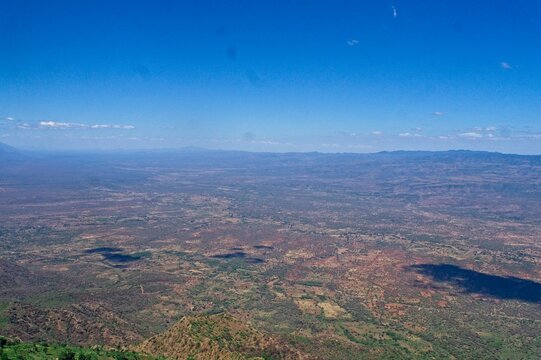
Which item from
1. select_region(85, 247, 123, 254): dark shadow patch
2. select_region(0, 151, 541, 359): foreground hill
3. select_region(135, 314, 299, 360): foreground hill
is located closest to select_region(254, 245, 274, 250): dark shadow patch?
select_region(0, 151, 541, 359): foreground hill

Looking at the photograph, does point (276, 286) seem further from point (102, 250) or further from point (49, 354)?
point (49, 354)

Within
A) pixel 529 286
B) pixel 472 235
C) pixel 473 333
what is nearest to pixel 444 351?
pixel 473 333

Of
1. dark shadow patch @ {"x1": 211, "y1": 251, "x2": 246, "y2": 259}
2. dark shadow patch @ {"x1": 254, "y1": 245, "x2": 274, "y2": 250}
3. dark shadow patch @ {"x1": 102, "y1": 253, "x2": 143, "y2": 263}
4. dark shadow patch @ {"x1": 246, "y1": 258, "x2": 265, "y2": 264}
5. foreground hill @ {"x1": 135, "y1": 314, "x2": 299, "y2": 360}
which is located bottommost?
dark shadow patch @ {"x1": 246, "y1": 258, "x2": 265, "y2": 264}

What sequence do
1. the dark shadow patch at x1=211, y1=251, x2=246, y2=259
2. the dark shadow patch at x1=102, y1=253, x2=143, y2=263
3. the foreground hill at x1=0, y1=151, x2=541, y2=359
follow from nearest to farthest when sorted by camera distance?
the foreground hill at x1=0, y1=151, x2=541, y2=359 → the dark shadow patch at x1=102, y1=253, x2=143, y2=263 → the dark shadow patch at x1=211, y1=251, x2=246, y2=259

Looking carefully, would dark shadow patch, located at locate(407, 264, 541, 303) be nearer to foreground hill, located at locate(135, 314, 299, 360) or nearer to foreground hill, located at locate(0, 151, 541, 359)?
foreground hill, located at locate(0, 151, 541, 359)

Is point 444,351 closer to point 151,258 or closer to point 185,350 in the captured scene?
point 185,350

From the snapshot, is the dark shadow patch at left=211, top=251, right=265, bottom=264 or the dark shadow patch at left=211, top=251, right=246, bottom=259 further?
the dark shadow patch at left=211, top=251, right=246, bottom=259
